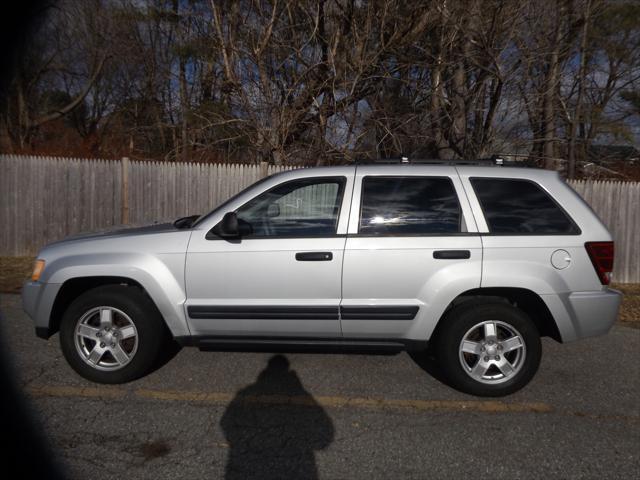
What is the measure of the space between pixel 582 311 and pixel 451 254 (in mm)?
1123

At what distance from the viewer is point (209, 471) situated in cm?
276

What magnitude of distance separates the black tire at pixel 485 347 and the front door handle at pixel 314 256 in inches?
43.3

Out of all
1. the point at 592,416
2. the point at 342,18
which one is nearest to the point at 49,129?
the point at 342,18

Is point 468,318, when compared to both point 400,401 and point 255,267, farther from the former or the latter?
point 255,267

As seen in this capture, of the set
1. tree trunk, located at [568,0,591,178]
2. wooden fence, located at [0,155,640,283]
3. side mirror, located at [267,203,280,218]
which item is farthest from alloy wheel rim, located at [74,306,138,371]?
tree trunk, located at [568,0,591,178]

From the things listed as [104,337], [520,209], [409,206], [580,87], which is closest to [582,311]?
[520,209]

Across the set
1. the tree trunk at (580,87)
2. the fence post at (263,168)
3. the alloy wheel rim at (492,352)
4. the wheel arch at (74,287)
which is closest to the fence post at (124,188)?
the fence post at (263,168)

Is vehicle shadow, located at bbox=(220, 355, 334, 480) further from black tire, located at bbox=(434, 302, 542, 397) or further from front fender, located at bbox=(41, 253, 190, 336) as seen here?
black tire, located at bbox=(434, 302, 542, 397)

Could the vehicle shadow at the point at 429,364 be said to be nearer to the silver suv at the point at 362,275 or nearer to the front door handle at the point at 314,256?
the silver suv at the point at 362,275

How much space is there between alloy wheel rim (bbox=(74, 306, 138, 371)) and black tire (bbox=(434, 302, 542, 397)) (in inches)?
100

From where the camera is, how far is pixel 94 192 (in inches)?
372

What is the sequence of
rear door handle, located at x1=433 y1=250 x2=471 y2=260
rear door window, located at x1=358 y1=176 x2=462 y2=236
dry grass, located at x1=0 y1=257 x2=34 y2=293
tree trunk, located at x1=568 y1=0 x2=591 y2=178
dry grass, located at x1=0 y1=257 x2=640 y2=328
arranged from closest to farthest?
rear door handle, located at x1=433 y1=250 x2=471 y2=260, rear door window, located at x1=358 y1=176 x2=462 y2=236, dry grass, located at x1=0 y1=257 x2=640 y2=328, dry grass, located at x1=0 y1=257 x2=34 y2=293, tree trunk, located at x1=568 y1=0 x2=591 y2=178

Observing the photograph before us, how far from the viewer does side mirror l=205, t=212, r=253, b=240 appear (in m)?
3.69

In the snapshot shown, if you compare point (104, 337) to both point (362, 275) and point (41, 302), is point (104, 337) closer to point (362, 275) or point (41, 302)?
point (41, 302)
